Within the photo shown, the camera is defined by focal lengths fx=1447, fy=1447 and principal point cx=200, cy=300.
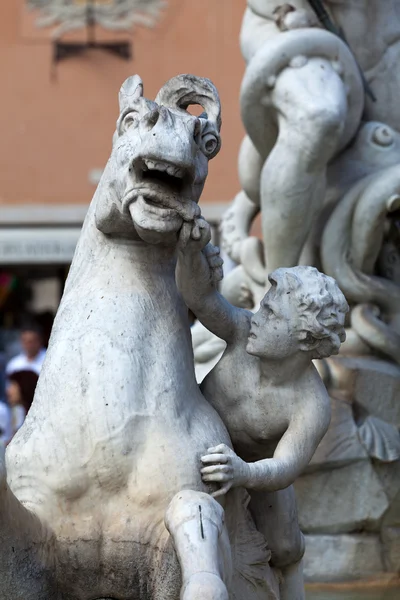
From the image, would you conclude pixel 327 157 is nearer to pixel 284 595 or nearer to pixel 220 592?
pixel 284 595

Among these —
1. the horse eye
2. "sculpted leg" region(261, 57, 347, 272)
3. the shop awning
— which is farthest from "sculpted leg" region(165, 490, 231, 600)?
the shop awning

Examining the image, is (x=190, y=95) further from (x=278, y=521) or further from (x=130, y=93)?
(x=278, y=521)

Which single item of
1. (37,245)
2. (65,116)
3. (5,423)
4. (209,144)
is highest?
(209,144)

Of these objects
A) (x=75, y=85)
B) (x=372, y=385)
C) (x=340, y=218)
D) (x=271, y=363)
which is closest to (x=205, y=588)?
(x=271, y=363)

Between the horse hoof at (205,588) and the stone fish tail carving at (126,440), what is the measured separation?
0.16ft

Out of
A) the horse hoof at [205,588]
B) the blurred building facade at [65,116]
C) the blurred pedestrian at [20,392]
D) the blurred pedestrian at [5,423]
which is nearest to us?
the horse hoof at [205,588]

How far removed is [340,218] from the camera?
Answer: 15.5 ft

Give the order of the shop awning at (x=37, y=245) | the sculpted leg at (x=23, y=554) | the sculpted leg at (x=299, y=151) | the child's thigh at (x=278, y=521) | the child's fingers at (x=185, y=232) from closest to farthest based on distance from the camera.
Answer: the sculpted leg at (x=23, y=554) → the child's fingers at (x=185, y=232) → the child's thigh at (x=278, y=521) → the sculpted leg at (x=299, y=151) → the shop awning at (x=37, y=245)

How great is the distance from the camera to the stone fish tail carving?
2352 mm

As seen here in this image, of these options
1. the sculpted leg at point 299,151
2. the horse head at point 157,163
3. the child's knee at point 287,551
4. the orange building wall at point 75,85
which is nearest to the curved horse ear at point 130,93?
the horse head at point 157,163

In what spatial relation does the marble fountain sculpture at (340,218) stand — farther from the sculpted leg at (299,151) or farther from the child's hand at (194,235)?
the child's hand at (194,235)

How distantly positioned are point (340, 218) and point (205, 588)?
8.81 ft

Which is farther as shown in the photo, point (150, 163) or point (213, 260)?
point (213, 260)

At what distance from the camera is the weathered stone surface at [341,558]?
4258mm
